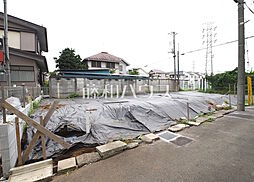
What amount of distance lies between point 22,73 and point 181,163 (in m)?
11.7

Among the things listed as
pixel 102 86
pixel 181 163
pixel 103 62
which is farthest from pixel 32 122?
pixel 103 62

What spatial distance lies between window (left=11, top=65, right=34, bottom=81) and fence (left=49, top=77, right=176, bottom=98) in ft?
5.79

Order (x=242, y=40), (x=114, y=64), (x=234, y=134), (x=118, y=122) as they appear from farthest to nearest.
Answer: (x=114, y=64), (x=242, y=40), (x=118, y=122), (x=234, y=134)

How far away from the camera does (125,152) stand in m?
2.85

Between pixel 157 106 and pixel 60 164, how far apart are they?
13.5ft

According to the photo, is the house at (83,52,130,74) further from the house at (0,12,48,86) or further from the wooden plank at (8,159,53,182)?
the wooden plank at (8,159,53,182)

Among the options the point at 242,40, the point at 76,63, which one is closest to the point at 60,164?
the point at 242,40

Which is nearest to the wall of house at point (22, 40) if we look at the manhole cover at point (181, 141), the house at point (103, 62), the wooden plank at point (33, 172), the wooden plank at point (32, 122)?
the house at point (103, 62)

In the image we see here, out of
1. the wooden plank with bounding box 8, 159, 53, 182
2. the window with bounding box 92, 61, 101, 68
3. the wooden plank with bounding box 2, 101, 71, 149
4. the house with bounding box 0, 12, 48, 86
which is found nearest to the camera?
the wooden plank with bounding box 8, 159, 53, 182

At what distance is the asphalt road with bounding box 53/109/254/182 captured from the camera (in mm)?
2047

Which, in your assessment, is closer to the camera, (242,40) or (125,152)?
(125,152)

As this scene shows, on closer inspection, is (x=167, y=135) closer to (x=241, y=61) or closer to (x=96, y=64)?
(x=241, y=61)

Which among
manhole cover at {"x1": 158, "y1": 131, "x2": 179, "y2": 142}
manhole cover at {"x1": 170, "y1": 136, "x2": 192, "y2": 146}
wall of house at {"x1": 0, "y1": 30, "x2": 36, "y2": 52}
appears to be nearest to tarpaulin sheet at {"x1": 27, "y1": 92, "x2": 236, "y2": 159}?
manhole cover at {"x1": 158, "y1": 131, "x2": 179, "y2": 142}

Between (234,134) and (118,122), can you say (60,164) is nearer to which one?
(118,122)
